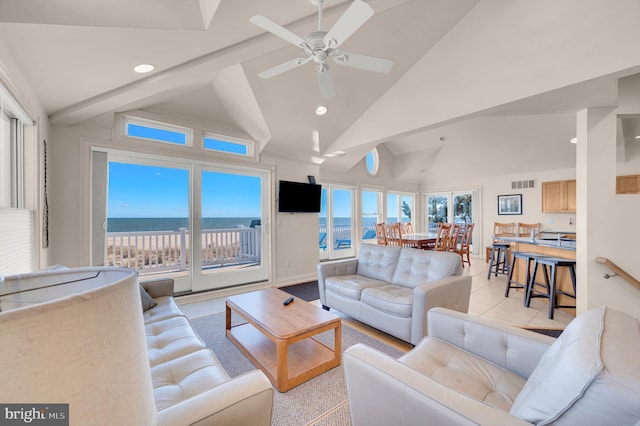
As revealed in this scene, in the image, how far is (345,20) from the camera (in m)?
1.73

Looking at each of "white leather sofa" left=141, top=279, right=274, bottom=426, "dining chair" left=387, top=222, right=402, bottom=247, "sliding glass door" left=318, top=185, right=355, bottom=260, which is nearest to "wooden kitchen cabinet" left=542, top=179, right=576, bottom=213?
"dining chair" left=387, top=222, right=402, bottom=247

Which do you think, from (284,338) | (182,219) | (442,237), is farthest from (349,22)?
(442,237)

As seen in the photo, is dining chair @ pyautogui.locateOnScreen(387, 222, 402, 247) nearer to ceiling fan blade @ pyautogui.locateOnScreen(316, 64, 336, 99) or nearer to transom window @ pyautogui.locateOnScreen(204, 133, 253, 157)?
transom window @ pyautogui.locateOnScreen(204, 133, 253, 157)

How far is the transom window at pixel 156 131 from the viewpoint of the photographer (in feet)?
11.6

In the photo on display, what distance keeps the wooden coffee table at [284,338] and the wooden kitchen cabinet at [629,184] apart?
6.32 meters

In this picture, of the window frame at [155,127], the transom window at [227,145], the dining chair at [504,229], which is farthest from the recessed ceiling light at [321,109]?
the dining chair at [504,229]

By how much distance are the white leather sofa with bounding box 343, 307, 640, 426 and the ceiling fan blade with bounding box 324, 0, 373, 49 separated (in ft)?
6.23

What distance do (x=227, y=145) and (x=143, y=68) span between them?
2.22m

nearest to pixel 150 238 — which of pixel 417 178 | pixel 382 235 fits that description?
pixel 382 235

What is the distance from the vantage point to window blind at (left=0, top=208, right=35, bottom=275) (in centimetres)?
181

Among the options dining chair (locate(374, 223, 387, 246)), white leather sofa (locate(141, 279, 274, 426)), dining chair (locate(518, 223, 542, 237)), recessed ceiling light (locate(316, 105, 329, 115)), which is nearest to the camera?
white leather sofa (locate(141, 279, 274, 426))

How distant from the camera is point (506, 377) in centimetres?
144

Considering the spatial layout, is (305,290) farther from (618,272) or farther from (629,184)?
(629,184)

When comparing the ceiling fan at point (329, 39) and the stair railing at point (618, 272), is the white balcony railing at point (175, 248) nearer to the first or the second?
the ceiling fan at point (329, 39)
